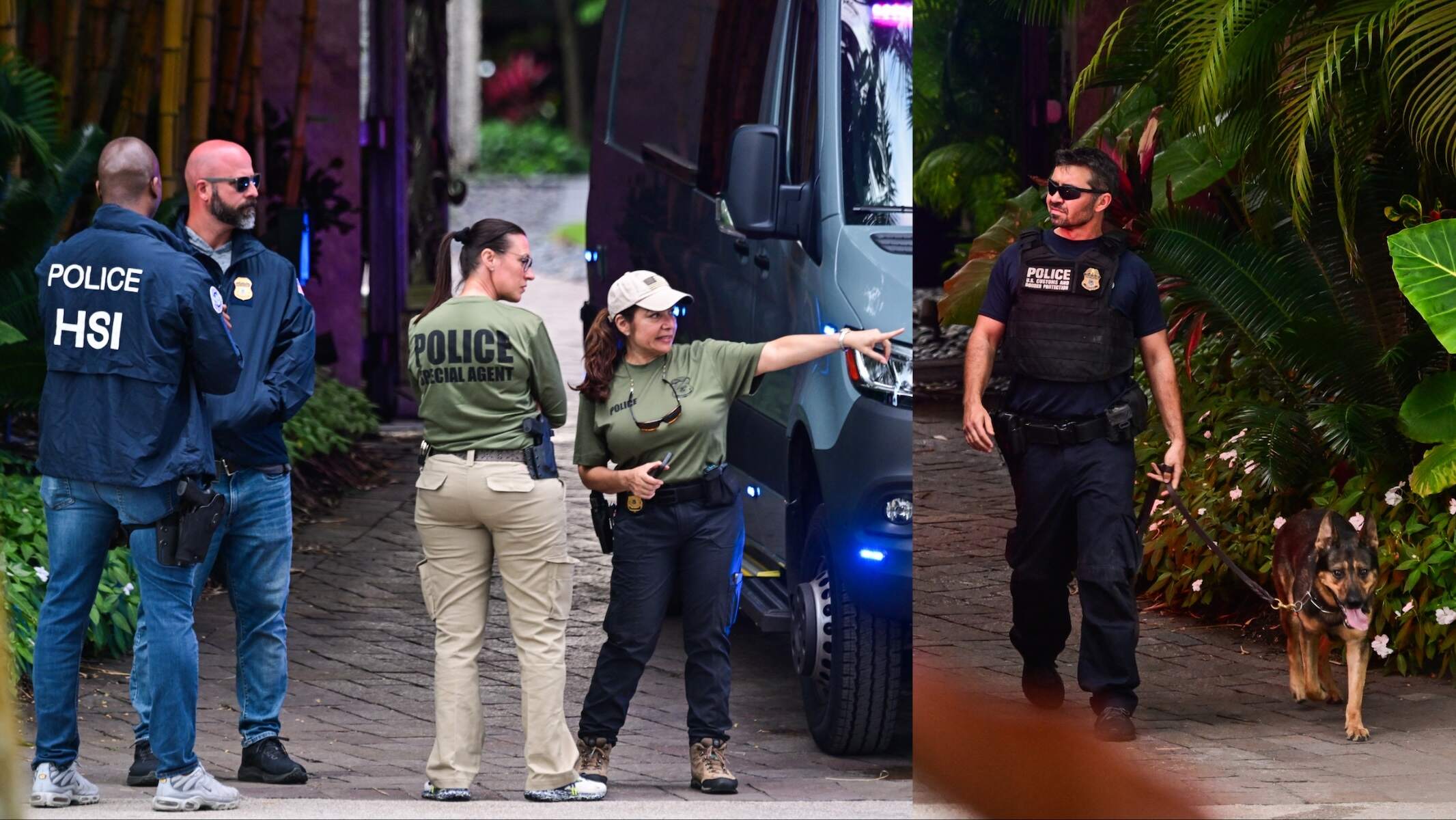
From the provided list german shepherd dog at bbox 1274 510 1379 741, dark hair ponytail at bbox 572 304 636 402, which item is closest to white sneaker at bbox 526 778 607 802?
dark hair ponytail at bbox 572 304 636 402

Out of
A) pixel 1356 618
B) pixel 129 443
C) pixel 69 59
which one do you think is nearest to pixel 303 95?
pixel 69 59

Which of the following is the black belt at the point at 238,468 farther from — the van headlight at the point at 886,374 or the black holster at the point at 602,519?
the van headlight at the point at 886,374

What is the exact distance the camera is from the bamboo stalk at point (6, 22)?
23.6 ft

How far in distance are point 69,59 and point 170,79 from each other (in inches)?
28.7

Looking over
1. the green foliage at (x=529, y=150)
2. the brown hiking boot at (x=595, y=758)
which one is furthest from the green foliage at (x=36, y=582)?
the green foliage at (x=529, y=150)

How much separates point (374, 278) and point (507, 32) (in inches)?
519

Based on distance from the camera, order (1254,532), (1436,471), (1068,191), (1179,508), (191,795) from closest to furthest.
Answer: (191,795), (1068,191), (1179,508), (1436,471), (1254,532)

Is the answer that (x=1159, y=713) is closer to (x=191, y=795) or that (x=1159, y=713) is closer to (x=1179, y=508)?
(x=1179, y=508)

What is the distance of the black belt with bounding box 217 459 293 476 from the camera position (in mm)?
5441

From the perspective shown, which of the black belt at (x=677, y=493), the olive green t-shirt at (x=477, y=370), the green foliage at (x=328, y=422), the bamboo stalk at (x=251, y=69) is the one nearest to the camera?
the olive green t-shirt at (x=477, y=370)

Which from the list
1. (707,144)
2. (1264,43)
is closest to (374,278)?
(707,144)

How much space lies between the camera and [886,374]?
216 inches

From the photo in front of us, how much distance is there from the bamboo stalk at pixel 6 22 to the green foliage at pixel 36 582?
1632 millimetres

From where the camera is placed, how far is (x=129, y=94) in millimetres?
8102
